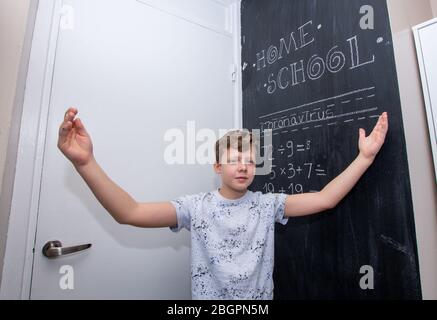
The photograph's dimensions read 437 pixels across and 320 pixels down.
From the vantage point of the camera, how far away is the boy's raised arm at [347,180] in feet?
3.19

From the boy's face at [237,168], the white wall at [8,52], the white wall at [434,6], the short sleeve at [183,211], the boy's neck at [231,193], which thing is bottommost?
the short sleeve at [183,211]

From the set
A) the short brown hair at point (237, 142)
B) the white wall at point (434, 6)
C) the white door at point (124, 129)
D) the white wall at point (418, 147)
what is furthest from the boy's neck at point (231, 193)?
the white wall at point (434, 6)

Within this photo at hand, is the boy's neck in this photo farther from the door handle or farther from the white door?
the door handle

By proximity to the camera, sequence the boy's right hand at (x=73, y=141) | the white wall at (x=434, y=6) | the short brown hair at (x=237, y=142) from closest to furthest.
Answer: the boy's right hand at (x=73, y=141), the short brown hair at (x=237, y=142), the white wall at (x=434, y=6)

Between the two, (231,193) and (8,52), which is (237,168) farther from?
(8,52)

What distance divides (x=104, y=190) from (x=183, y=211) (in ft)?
0.96

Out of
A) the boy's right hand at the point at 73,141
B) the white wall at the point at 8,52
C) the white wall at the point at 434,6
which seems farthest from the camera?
the white wall at the point at 434,6

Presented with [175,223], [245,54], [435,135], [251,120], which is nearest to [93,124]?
[175,223]

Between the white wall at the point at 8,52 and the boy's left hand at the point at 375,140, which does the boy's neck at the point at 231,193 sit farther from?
the white wall at the point at 8,52

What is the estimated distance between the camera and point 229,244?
3.20ft

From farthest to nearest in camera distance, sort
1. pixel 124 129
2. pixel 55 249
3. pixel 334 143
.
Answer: pixel 124 129, pixel 334 143, pixel 55 249

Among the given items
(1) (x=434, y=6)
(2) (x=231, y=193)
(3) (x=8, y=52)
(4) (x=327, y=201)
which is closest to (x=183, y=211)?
(2) (x=231, y=193)

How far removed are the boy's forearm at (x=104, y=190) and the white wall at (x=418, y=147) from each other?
3.16ft
